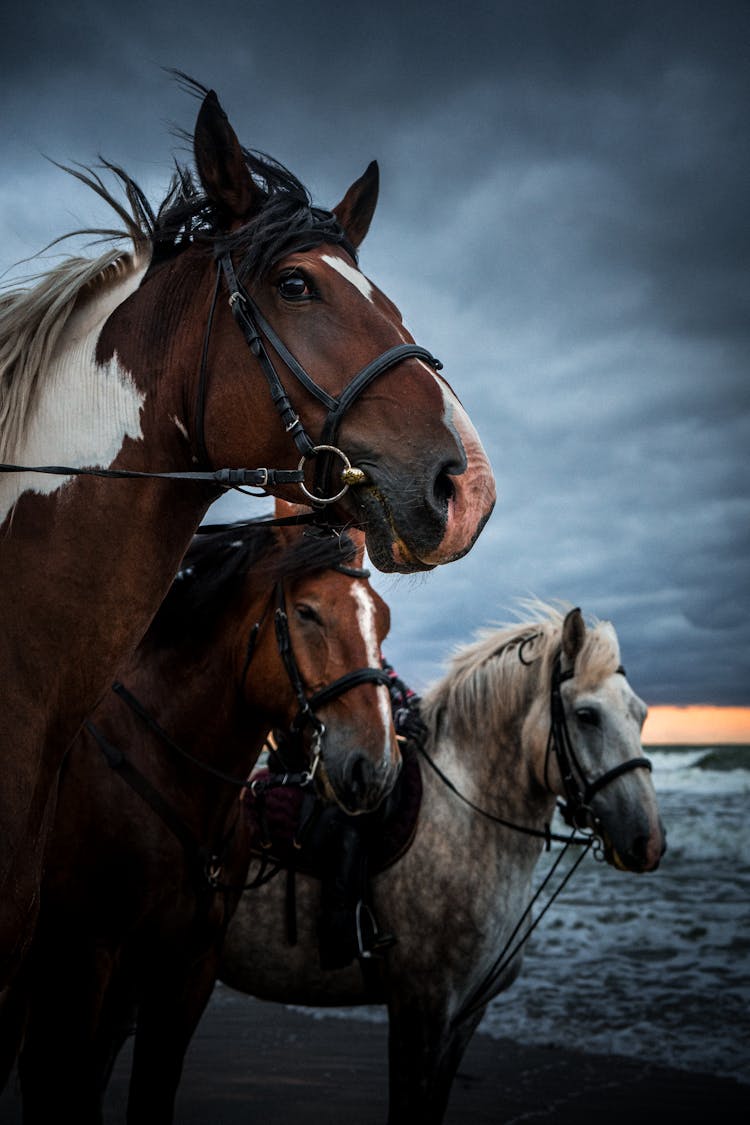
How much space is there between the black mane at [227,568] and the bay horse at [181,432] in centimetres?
170

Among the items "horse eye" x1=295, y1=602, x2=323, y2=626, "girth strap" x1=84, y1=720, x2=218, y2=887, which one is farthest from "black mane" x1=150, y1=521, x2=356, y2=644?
"girth strap" x1=84, y1=720, x2=218, y2=887

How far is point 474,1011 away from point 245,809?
5.06 ft

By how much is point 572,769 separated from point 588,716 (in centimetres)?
30

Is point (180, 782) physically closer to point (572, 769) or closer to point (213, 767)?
point (213, 767)

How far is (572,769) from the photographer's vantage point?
4.56 meters

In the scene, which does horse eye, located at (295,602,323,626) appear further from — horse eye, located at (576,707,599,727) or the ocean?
the ocean

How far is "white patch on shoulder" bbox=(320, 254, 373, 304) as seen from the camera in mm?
1872

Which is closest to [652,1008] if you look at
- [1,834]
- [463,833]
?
[463,833]

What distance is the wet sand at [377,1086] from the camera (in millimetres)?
5195

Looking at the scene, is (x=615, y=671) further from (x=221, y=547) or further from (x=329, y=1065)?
(x=329, y=1065)

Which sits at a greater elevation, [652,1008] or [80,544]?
[80,544]

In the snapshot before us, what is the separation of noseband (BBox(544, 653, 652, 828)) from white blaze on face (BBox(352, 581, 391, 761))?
1285 millimetres

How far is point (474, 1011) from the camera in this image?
4215 mm

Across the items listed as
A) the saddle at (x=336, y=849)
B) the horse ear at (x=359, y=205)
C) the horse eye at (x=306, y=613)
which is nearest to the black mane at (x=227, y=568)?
the horse eye at (x=306, y=613)
